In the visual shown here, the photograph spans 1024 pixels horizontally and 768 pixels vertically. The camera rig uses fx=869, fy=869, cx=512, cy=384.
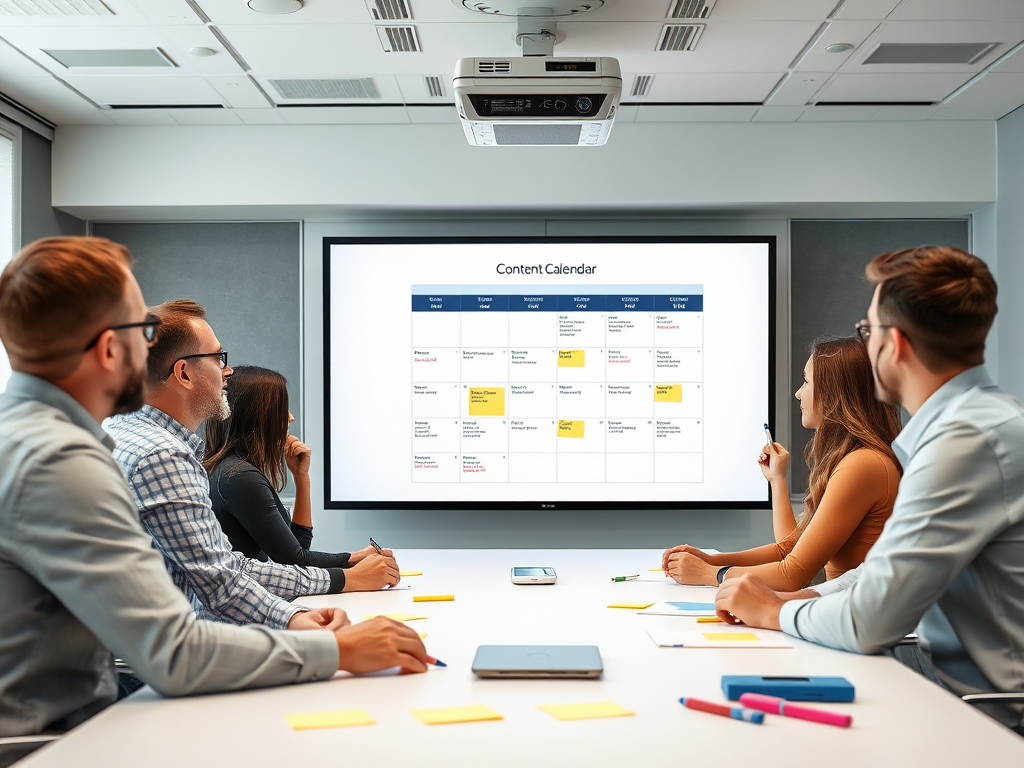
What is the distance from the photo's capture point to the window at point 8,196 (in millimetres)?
3961

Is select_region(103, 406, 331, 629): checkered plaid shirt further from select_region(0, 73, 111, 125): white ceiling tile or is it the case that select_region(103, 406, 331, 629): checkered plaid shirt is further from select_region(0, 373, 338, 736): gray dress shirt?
select_region(0, 73, 111, 125): white ceiling tile

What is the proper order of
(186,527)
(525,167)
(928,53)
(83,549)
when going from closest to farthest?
(83,549)
(186,527)
(928,53)
(525,167)

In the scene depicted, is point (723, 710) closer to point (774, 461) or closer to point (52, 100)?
point (774, 461)

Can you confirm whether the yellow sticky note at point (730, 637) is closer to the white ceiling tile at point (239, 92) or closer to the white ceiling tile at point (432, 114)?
the white ceiling tile at point (432, 114)

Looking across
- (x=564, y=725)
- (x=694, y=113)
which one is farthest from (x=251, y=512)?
(x=694, y=113)

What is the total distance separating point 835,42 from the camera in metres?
3.30

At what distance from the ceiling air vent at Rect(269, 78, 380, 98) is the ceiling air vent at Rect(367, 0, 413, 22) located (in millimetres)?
600

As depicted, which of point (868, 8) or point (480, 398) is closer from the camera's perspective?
point (868, 8)

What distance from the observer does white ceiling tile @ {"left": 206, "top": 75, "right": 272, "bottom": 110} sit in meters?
3.68

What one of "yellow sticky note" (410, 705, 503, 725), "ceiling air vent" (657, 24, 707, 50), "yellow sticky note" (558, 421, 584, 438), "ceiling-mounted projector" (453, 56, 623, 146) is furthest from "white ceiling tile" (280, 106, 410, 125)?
"yellow sticky note" (410, 705, 503, 725)

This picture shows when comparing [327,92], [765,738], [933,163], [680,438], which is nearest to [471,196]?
[327,92]

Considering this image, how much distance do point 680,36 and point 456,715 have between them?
274 centimetres

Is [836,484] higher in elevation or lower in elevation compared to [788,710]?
higher

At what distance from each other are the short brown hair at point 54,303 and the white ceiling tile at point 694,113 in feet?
10.1
